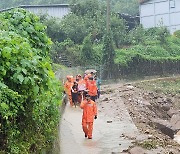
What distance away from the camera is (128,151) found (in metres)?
10.9

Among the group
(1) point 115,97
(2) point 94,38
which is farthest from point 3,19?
(2) point 94,38

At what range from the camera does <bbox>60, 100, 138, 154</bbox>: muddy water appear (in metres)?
11.4

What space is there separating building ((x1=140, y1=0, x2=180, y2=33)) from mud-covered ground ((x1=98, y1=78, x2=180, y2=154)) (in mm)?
13974

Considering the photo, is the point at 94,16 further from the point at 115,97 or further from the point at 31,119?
the point at 31,119

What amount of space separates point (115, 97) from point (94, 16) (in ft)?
68.4

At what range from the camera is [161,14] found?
47.8 metres

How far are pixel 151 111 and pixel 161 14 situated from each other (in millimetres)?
27453

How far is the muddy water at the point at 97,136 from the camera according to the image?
11.4 metres

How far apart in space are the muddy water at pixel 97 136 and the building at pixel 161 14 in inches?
1251

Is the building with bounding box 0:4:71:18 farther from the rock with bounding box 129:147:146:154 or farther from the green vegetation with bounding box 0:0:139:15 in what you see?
the rock with bounding box 129:147:146:154

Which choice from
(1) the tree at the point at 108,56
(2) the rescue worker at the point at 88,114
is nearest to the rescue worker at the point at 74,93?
(2) the rescue worker at the point at 88,114

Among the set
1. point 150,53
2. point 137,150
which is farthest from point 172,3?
point 137,150

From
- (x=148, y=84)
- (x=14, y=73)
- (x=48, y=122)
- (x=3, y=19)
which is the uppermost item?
(x=3, y=19)

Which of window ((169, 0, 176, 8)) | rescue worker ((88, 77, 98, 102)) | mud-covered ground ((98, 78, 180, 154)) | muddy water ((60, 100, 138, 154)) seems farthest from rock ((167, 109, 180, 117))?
window ((169, 0, 176, 8))
